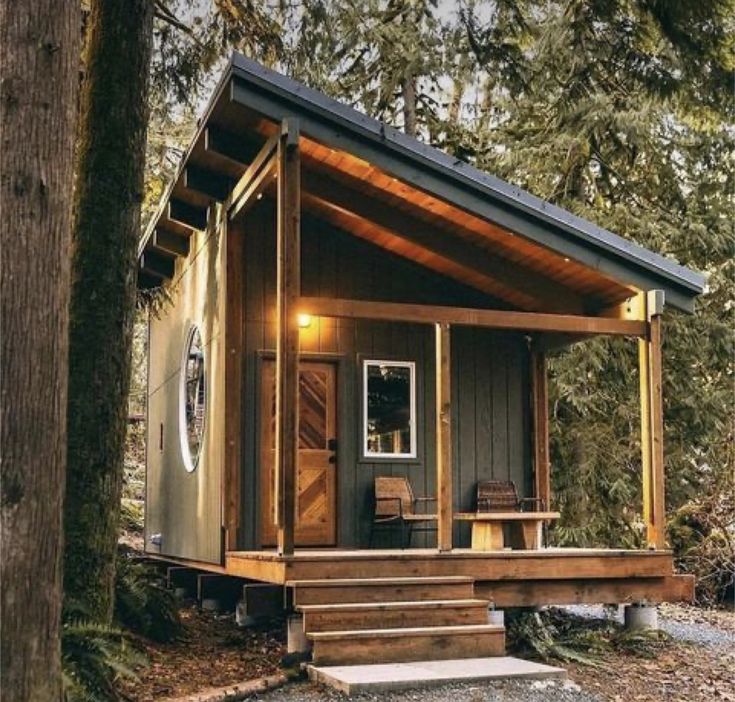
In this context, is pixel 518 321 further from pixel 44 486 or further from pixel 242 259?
pixel 44 486

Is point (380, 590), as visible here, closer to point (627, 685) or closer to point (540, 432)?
point (627, 685)

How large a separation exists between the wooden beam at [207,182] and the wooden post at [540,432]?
348cm

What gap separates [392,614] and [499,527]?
74.3 inches

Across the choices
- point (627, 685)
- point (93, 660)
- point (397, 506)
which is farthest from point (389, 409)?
point (93, 660)

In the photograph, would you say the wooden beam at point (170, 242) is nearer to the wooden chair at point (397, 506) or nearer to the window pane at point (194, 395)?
the window pane at point (194, 395)

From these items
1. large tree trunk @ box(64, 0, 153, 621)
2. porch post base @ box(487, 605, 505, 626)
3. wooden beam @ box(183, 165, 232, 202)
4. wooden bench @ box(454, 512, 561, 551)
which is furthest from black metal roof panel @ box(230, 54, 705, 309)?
porch post base @ box(487, 605, 505, 626)

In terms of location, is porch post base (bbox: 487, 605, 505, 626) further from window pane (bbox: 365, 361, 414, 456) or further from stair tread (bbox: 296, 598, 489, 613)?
window pane (bbox: 365, 361, 414, 456)

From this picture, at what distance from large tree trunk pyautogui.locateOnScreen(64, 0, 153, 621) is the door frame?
224 cm

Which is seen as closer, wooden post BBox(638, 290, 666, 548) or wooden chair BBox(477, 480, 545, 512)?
wooden post BBox(638, 290, 666, 548)

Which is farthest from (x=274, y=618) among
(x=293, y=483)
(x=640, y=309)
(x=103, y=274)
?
(x=640, y=309)

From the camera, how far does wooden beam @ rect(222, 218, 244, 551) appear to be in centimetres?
908

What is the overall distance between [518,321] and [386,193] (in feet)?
5.37

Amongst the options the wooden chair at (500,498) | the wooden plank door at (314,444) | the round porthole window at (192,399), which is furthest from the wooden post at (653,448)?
the round porthole window at (192,399)

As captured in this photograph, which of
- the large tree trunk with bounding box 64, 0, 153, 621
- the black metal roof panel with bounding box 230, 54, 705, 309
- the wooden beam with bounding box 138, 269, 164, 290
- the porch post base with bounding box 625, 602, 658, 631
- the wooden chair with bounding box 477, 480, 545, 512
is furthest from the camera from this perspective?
the wooden beam with bounding box 138, 269, 164, 290
